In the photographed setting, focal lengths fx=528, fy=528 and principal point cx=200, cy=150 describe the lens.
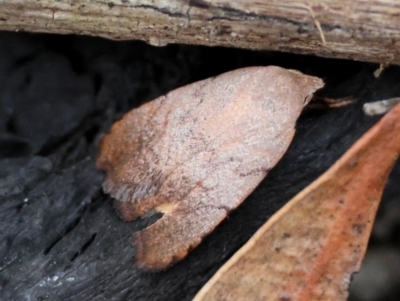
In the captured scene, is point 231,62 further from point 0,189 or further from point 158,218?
point 0,189

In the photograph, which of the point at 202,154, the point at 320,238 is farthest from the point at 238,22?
the point at 320,238

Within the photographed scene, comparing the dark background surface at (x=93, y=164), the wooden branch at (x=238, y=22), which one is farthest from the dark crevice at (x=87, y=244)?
the wooden branch at (x=238, y=22)

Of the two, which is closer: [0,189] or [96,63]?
[0,189]

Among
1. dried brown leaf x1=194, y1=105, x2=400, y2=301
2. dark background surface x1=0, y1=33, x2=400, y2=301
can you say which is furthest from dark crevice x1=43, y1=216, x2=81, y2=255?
dried brown leaf x1=194, y1=105, x2=400, y2=301

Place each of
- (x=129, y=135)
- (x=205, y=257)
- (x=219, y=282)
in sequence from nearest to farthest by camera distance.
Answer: (x=219, y=282)
(x=205, y=257)
(x=129, y=135)

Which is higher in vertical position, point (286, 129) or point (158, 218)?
point (286, 129)

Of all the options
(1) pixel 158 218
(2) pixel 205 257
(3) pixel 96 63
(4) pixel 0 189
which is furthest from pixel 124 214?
(3) pixel 96 63

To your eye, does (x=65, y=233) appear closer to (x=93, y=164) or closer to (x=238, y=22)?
(x=93, y=164)
